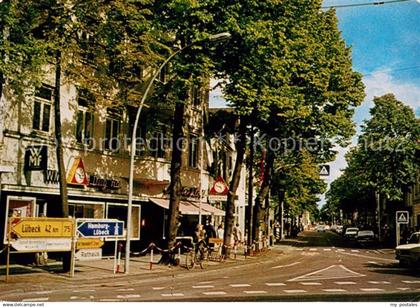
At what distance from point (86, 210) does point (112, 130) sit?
415cm

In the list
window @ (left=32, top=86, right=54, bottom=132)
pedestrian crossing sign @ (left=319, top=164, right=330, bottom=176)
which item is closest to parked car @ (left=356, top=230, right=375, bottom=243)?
pedestrian crossing sign @ (left=319, top=164, right=330, bottom=176)

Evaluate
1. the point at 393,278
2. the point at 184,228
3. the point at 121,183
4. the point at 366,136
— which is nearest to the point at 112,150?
the point at 121,183

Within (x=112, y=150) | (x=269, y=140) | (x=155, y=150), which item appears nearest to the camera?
(x=112, y=150)

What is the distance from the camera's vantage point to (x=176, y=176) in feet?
80.4

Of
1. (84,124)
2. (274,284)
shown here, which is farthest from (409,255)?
(84,124)

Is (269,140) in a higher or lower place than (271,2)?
lower

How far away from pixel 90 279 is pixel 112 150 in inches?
390

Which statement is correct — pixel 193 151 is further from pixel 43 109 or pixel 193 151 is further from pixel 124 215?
pixel 43 109

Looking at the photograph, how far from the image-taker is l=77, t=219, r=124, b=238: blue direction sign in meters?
18.7

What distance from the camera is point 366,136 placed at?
42.0 m

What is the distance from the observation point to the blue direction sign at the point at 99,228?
18734mm

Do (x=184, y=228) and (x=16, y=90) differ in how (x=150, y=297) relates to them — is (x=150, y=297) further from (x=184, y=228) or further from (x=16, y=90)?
(x=184, y=228)

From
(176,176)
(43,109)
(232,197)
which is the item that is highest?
(43,109)

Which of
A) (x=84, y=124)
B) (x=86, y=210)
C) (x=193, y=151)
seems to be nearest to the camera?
(x=84, y=124)
